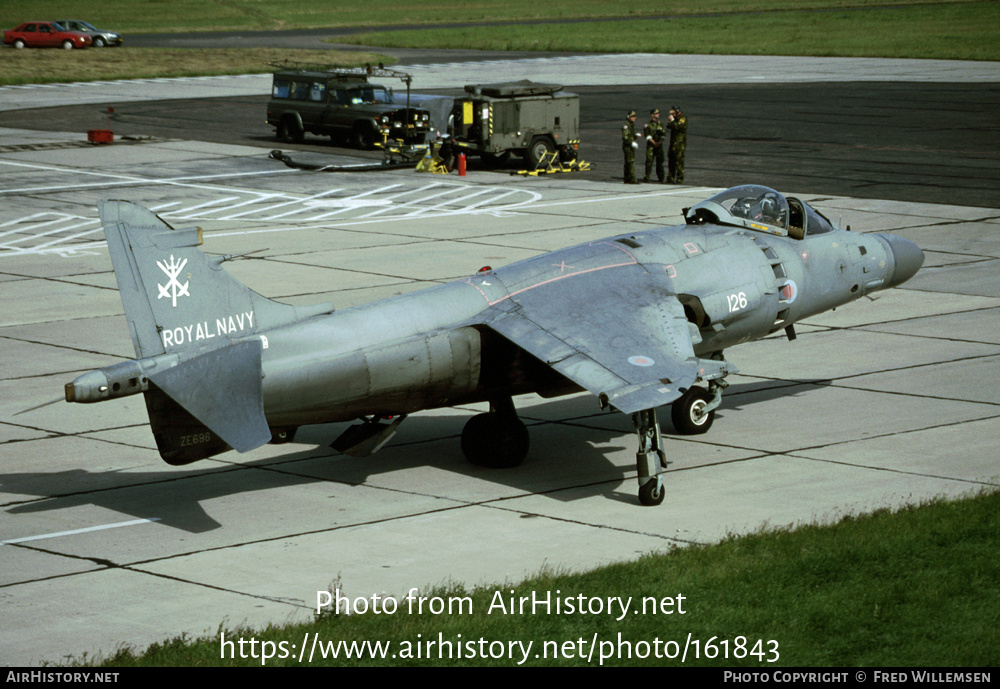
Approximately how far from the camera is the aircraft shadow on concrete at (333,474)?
14.9m

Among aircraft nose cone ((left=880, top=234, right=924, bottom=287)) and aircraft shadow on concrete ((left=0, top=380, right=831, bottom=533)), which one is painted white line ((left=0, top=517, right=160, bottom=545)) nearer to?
aircraft shadow on concrete ((left=0, top=380, right=831, bottom=533))

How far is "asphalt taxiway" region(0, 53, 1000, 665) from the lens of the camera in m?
12.5

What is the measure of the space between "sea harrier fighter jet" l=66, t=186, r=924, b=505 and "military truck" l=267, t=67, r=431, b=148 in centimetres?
2942

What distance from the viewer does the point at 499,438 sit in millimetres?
16109

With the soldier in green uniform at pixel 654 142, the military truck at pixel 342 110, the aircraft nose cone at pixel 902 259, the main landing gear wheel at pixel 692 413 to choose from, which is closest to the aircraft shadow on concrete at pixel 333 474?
the main landing gear wheel at pixel 692 413

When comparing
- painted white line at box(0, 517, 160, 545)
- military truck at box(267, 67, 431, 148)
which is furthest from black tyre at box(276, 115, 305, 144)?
painted white line at box(0, 517, 160, 545)

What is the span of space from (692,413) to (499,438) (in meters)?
3.00

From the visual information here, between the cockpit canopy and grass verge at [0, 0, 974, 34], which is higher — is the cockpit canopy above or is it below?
below

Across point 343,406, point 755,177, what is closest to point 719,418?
point 343,406

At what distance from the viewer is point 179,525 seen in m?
14.1

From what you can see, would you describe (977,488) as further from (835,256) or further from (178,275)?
(178,275)

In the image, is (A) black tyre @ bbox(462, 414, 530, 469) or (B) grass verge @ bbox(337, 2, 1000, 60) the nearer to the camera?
(A) black tyre @ bbox(462, 414, 530, 469)

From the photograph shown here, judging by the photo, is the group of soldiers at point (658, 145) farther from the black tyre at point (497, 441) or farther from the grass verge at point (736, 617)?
the grass verge at point (736, 617)

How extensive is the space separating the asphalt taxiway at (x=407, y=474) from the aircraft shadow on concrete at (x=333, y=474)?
0.05m
